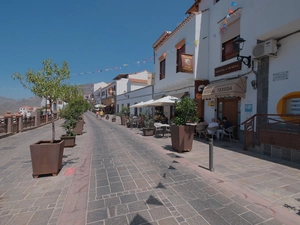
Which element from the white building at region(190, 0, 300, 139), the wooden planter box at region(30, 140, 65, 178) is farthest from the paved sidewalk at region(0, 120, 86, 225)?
the white building at region(190, 0, 300, 139)

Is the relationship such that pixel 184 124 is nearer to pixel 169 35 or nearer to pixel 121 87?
pixel 169 35

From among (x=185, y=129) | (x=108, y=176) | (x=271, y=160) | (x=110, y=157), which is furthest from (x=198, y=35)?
(x=108, y=176)

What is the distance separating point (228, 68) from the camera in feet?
27.3

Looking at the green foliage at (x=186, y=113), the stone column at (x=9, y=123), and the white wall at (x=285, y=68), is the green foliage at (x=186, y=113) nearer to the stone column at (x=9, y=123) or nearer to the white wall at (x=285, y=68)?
the white wall at (x=285, y=68)

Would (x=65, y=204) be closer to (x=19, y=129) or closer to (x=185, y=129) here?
(x=185, y=129)

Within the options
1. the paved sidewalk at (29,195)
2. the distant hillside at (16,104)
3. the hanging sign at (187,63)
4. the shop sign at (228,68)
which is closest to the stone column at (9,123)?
the paved sidewalk at (29,195)

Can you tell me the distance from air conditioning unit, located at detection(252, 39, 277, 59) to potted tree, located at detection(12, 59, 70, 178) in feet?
22.4

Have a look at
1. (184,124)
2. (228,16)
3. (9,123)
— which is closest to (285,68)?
(228,16)

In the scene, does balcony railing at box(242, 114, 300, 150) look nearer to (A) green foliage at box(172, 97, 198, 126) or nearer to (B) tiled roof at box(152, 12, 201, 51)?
(A) green foliage at box(172, 97, 198, 126)

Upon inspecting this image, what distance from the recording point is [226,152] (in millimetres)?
6094

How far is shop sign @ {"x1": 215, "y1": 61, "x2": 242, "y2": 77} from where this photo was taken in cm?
772

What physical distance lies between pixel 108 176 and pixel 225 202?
2.61 meters

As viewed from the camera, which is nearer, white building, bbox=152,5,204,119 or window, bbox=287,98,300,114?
window, bbox=287,98,300,114

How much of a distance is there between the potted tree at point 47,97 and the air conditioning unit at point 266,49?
6.84m
